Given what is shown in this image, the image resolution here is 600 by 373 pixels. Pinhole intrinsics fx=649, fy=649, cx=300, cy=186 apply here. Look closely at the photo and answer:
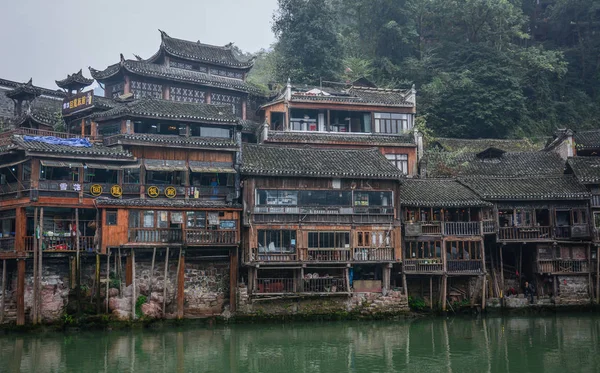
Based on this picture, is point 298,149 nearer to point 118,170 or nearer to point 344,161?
point 344,161

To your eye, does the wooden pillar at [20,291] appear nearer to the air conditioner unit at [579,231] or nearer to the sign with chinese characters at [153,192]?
the sign with chinese characters at [153,192]

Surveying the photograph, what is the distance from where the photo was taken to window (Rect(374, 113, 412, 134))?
41.9 meters

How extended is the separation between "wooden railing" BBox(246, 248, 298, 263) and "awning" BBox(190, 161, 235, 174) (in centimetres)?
455

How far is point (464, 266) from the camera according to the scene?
3453cm

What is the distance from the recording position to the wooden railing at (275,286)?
3231 centimetres

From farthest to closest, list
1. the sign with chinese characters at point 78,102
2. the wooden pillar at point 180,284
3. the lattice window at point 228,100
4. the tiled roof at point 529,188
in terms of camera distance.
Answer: the lattice window at point 228,100, the sign with chinese characters at point 78,102, the tiled roof at point 529,188, the wooden pillar at point 180,284

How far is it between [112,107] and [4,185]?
7.95 meters

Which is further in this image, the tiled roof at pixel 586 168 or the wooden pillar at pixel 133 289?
the tiled roof at pixel 586 168

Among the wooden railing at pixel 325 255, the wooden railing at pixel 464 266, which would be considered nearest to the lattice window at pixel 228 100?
the wooden railing at pixel 325 255

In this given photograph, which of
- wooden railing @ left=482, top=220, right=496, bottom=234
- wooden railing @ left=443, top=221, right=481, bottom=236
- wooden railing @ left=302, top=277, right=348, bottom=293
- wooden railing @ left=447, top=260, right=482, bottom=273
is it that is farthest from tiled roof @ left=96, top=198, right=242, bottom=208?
wooden railing @ left=482, top=220, right=496, bottom=234

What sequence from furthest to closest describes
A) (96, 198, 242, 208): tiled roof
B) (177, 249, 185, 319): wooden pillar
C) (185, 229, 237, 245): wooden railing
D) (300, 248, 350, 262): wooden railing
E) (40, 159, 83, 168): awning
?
(300, 248, 350, 262): wooden railing
(185, 229, 237, 245): wooden railing
(177, 249, 185, 319): wooden pillar
(96, 198, 242, 208): tiled roof
(40, 159, 83, 168): awning

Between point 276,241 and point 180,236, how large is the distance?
4.77 metres

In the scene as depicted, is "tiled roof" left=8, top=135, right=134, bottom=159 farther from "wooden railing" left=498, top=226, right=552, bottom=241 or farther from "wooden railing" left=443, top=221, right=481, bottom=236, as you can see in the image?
"wooden railing" left=498, top=226, right=552, bottom=241

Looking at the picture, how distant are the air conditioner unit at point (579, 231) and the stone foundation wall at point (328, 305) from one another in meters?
10.3
